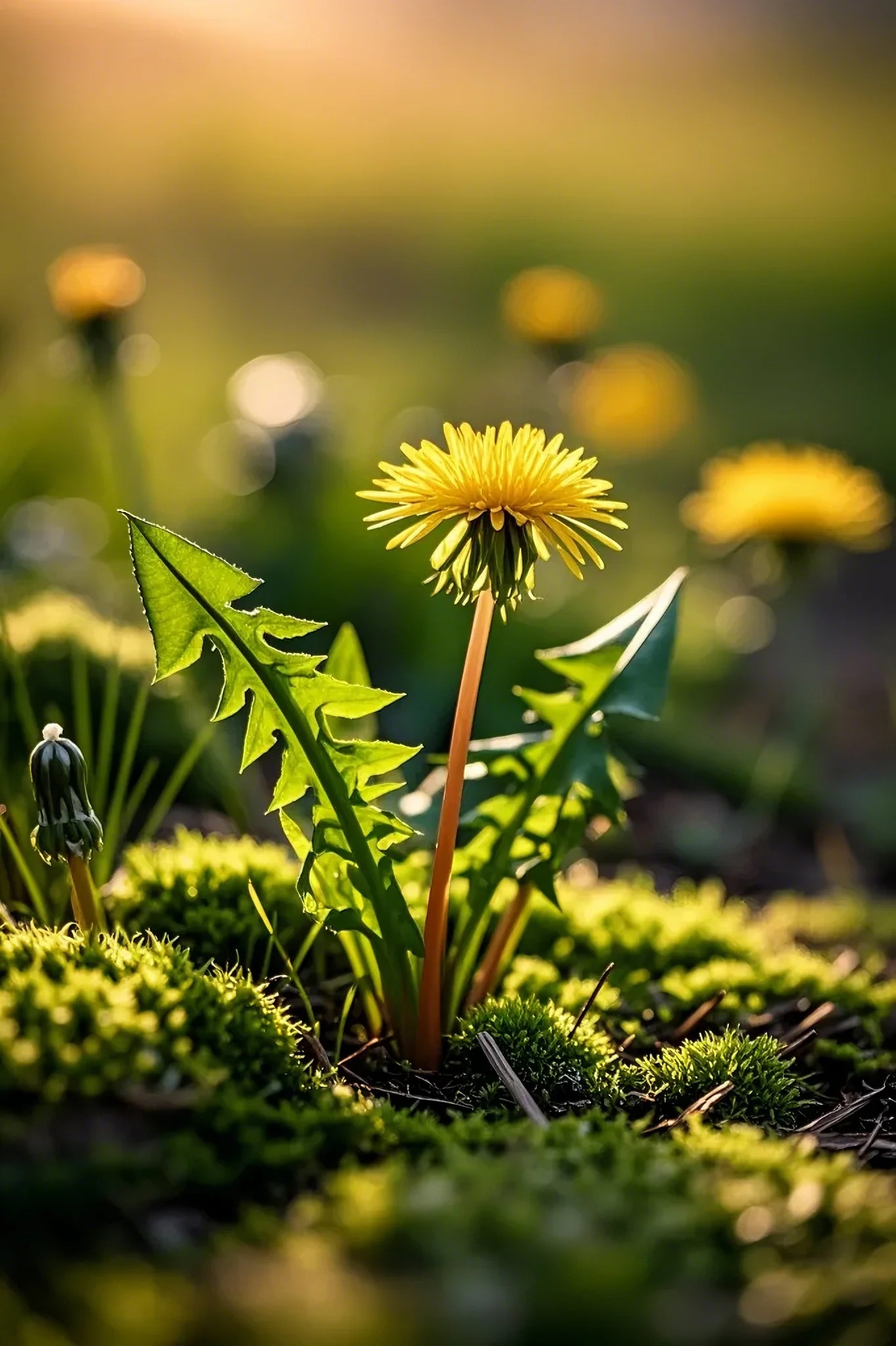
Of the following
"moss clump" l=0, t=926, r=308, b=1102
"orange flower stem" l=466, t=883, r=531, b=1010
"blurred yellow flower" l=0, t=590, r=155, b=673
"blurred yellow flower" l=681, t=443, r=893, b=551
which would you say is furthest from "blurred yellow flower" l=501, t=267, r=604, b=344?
"moss clump" l=0, t=926, r=308, b=1102

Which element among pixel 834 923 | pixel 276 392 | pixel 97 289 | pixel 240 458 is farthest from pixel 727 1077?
pixel 276 392

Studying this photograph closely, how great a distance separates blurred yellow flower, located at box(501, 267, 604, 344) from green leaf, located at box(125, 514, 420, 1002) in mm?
3166

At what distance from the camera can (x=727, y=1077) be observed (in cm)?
177

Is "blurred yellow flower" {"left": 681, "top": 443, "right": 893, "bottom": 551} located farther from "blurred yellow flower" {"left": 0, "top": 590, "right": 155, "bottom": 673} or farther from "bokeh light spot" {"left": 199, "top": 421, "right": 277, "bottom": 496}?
"bokeh light spot" {"left": 199, "top": 421, "right": 277, "bottom": 496}

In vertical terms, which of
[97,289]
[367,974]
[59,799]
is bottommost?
[367,974]

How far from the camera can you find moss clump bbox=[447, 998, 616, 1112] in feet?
5.73

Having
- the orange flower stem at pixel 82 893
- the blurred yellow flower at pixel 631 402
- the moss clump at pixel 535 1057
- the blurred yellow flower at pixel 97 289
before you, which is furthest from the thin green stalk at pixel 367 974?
the blurred yellow flower at pixel 631 402

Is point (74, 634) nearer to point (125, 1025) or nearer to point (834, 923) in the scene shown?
point (125, 1025)

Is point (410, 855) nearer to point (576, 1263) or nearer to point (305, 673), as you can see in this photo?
point (305, 673)

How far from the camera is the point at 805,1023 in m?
2.14

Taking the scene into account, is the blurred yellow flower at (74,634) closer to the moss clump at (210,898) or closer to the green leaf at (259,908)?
the moss clump at (210,898)

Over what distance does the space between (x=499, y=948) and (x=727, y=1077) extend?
1.56 ft

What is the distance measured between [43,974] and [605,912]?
1.44m

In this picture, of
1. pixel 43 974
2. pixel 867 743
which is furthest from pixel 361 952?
pixel 867 743
